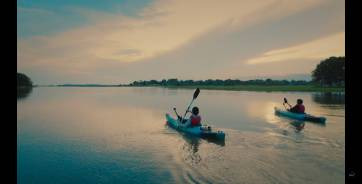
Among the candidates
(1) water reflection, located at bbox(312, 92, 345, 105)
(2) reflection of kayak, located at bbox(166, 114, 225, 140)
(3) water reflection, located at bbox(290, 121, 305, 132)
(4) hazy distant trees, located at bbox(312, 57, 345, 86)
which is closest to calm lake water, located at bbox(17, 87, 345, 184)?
(3) water reflection, located at bbox(290, 121, 305, 132)

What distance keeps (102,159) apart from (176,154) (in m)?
3.43

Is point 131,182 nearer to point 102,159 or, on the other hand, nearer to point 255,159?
point 102,159

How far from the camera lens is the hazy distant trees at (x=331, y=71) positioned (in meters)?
80.1

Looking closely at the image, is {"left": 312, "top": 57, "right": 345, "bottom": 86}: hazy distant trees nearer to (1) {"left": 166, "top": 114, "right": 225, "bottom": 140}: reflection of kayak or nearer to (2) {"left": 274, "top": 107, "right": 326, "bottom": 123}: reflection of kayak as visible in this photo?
(2) {"left": 274, "top": 107, "right": 326, "bottom": 123}: reflection of kayak

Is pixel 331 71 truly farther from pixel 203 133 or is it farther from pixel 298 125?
Result: pixel 203 133

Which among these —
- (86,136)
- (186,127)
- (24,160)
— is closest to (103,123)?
Result: (86,136)

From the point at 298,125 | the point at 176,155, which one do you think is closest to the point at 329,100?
the point at 298,125

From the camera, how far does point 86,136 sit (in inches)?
768

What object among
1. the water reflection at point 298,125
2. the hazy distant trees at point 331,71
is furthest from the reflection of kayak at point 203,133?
the hazy distant trees at point 331,71

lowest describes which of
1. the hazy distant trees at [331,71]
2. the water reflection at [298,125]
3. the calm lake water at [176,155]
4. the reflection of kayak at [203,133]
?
the calm lake water at [176,155]

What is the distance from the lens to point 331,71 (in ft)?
266

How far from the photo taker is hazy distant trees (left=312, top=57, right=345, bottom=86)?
80062 mm

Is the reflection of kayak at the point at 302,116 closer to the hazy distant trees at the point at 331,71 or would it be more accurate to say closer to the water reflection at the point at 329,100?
the water reflection at the point at 329,100

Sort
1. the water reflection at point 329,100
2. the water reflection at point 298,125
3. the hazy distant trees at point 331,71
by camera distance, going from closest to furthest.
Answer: the water reflection at point 298,125
the water reflection at point 329,100
the hazy distant trees at point 331,71
